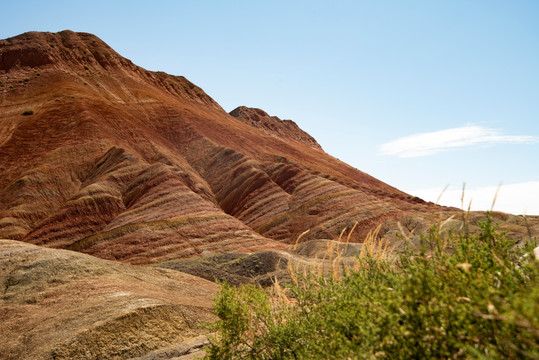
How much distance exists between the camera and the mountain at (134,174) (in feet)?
140

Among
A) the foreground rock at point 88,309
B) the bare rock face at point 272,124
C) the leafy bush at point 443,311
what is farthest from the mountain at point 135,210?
the bare rock face at point 272,124

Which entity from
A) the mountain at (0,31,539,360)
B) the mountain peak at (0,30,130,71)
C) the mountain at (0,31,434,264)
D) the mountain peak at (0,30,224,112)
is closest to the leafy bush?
the mountain at (0,31,539,360)

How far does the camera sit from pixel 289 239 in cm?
4538

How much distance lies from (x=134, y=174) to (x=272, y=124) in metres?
74.5

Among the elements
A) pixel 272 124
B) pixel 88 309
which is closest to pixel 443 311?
pixel 88 309

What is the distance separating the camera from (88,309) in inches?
546

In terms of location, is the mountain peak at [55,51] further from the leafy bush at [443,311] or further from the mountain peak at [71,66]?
the leafy bush at [443,311]

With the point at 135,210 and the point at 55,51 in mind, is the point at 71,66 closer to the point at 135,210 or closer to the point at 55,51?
the point at 55,51

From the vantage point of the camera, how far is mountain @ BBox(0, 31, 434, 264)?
42.7 metres

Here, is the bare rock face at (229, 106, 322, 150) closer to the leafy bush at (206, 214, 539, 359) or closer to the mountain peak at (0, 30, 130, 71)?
the mountain peak at (0, 30, 130, 71)

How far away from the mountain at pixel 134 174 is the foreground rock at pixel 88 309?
1844cm

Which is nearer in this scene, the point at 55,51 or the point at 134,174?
the point at 134,174

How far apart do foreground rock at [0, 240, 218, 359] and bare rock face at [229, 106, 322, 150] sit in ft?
317

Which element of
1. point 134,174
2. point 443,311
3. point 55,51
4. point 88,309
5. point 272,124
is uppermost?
point 272,124
